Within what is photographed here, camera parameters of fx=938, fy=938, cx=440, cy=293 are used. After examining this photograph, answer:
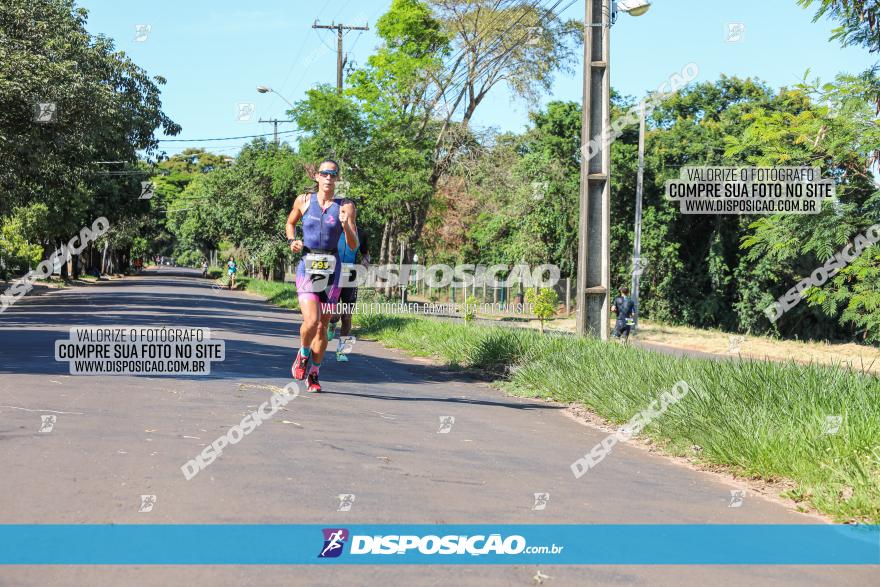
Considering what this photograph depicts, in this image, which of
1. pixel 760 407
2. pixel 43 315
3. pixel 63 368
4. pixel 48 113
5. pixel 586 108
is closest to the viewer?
pixel 760 407

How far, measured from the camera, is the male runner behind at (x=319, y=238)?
9.53 m

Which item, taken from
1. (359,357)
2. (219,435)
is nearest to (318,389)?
(219,435)

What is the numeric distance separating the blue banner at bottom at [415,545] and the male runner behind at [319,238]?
16.8 feet

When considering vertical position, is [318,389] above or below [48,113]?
below

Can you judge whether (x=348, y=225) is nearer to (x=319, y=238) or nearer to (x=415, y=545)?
(x=319, y=238)

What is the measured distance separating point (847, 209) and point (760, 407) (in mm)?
16287

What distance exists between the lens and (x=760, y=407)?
25.2 ft

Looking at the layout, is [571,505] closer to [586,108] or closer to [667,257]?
[586,108]

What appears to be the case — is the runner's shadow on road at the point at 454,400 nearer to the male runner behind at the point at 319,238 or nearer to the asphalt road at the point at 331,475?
the asphalt road at the point at 331,475

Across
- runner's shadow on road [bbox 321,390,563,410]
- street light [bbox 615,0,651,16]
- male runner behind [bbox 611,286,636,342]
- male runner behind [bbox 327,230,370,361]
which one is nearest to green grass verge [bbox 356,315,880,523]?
runner's shadow on road [bbox 321,390,563,410]

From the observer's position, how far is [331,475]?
5.83 m

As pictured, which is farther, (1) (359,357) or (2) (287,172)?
(2) (287,172)

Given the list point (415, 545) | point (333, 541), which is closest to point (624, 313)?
point (415, 545)

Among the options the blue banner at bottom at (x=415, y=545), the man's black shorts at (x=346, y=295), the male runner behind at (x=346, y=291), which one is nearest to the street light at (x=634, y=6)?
the male runner behind at (x=346, y=291)
